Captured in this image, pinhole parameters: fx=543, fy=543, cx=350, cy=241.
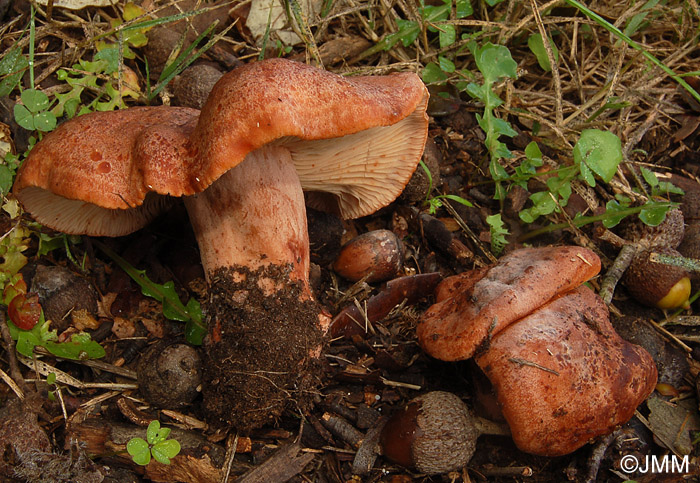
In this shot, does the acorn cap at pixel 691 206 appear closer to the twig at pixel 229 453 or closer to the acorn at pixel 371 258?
the acorn at pixel 371 258

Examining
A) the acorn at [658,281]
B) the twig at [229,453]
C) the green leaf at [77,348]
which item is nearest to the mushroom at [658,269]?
the acorn at [658,281]

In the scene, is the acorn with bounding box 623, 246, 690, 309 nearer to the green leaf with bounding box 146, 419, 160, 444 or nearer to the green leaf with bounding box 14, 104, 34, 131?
the green leaf with bounding box 146, 419, 160, 444

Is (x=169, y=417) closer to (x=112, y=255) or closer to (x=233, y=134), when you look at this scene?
(x=112, y=255)

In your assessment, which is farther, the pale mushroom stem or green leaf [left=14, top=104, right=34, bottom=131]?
green leaf [left=14, top=104, right=34, bottom=131]

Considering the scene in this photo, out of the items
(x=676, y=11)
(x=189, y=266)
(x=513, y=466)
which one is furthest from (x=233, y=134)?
(x=676, y=11)

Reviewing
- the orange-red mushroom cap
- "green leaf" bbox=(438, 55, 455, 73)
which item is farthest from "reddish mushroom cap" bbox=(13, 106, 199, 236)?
"green leaf" bbox=(438, 55, 455, 73)

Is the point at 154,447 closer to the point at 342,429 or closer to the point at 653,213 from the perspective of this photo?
the point at 342,429
